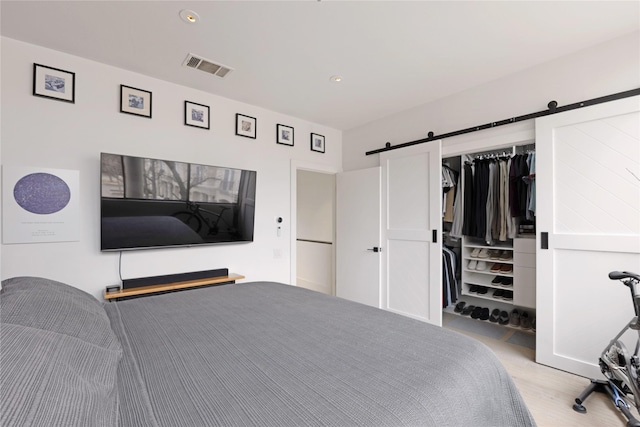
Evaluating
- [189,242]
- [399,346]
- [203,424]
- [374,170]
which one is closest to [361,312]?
[399,346]

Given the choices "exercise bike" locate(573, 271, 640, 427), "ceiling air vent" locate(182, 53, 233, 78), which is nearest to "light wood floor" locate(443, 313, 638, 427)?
"exercise bike" locate(573, 271, 640, 427)

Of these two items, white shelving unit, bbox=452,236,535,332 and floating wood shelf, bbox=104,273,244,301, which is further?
white shelving unit, bbox=452,236,535,332

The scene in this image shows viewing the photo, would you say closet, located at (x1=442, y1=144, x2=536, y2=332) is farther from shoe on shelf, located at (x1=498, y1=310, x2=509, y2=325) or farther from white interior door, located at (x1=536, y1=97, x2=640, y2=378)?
white interior door, located at (x1=536, y1=97, x2=640, y2=378)

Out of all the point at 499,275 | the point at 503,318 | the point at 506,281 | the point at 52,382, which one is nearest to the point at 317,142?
the point at 499,275

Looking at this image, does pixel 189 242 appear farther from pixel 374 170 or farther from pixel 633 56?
pixel 633 56

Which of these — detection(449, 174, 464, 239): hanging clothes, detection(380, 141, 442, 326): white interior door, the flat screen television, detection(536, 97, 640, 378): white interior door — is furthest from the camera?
detection(449, 174, 464, 239): hanging clothes

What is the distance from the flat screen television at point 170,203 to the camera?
238cm

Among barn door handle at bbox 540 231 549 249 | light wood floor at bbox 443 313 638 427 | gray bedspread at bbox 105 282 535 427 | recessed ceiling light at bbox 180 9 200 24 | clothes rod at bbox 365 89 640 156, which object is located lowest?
light wood floor at bbox 443 313 638 427

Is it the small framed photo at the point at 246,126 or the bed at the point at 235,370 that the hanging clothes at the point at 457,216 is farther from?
the small framed photo at the point at 246,126

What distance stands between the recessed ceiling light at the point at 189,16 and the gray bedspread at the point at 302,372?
1.85m

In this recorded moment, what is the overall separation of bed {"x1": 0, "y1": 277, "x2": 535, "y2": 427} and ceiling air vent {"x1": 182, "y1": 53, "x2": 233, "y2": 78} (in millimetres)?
1933

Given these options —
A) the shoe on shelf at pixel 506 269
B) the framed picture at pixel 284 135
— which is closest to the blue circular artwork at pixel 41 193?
the framed picture at pixel 284 135

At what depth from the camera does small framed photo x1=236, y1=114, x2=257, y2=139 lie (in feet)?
10.6

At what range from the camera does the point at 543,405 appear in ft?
6.20
